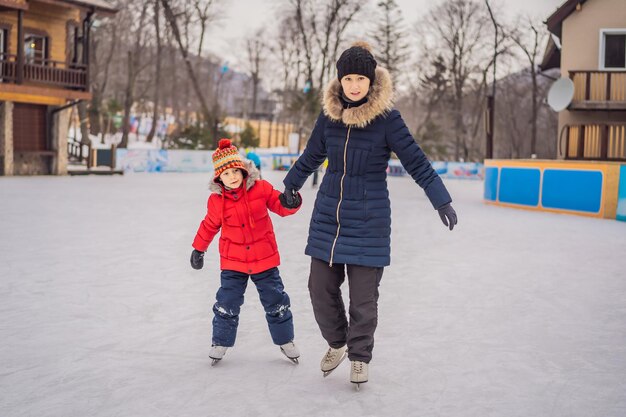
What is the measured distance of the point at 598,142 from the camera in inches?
637

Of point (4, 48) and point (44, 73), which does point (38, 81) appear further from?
point (4, 48)

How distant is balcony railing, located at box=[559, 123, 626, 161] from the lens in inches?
625

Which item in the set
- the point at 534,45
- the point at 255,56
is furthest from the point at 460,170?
the point at 255,56

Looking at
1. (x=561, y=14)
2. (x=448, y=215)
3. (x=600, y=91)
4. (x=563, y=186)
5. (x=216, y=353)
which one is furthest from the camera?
(x=561, y=14)

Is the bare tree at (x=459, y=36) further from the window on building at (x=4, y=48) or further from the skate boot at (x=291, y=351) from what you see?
the skate boot at (x=291, y=351)

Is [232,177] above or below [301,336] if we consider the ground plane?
above

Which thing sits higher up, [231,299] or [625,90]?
[625,90]

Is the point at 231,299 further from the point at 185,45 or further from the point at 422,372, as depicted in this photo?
the point at 185,45

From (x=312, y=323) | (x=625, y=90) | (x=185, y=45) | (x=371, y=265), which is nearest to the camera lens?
(x=371, y=265)

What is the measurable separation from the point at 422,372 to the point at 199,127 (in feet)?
106

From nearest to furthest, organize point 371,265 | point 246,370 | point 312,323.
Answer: point 371,265, point 246,370, point 312,323

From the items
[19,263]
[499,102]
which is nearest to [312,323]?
[19,263]

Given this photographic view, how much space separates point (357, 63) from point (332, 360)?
1475 millimetres

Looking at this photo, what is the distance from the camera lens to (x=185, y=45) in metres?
41.3
